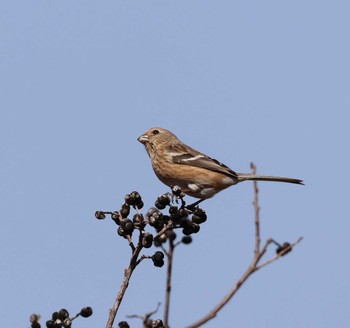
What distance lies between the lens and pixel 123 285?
4.50m

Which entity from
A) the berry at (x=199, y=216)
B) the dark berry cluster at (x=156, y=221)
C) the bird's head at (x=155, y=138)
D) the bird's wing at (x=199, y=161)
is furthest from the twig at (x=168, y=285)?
the bird's head at (x=155, y=138)

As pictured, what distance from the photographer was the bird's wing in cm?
1023

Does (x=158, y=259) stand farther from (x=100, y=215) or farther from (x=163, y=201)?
(x=163, y=201)

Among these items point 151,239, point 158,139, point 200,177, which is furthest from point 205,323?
point 158,139

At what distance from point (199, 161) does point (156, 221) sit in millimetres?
5196

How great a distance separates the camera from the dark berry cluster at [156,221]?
16.8 ft

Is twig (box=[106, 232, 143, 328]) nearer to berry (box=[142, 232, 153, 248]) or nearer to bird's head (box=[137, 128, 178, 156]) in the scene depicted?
berry (box=[142, 232, 153, 248])

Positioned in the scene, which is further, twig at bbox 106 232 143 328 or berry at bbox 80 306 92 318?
berry at bbox 80 306 92 318

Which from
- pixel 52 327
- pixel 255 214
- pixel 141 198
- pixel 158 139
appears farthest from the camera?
pixel 158 139

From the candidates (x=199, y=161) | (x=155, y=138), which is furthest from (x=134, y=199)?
(x=155, y=138)

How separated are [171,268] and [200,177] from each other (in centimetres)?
607

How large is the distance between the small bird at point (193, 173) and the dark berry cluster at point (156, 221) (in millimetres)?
3424

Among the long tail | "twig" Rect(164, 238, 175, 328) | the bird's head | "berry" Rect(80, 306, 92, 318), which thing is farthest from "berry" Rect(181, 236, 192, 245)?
the bird's head

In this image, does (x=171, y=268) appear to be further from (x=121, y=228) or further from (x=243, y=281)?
(x=121, y=228)
